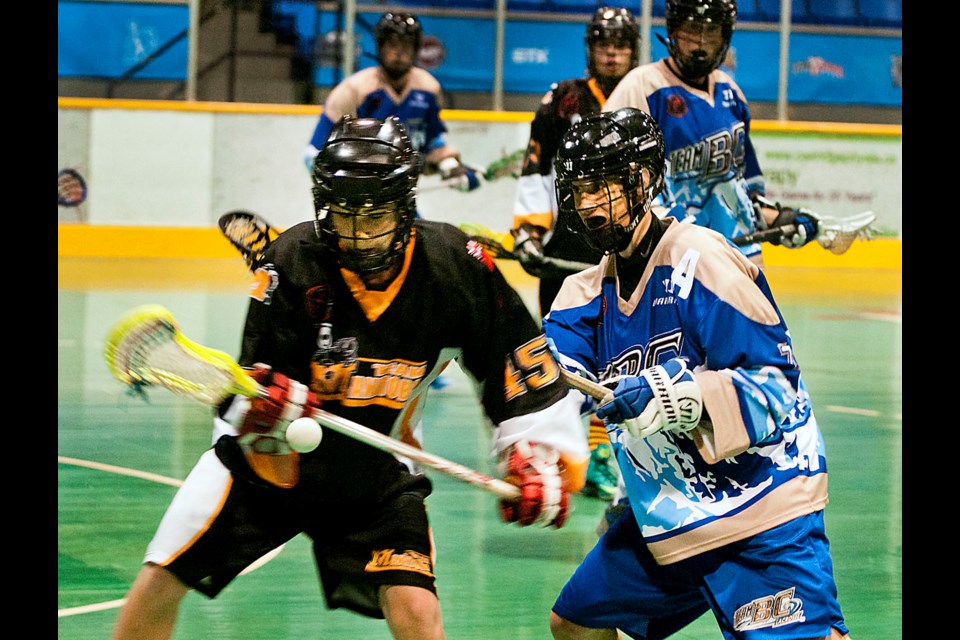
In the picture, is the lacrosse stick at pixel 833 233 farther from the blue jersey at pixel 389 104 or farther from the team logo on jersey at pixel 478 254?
the blue jersey at pixel 389 104

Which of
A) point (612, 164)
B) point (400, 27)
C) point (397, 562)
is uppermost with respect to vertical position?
point (400, 27)

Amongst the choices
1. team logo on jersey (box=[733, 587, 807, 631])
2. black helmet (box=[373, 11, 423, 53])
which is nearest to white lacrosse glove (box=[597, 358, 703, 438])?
team logo on jersey (box=[733, 587, 807, 631])

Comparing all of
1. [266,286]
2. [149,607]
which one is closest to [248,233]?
[266,286]

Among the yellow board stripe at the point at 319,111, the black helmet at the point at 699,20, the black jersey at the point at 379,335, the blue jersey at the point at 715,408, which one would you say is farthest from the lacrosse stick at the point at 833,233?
the yellow board stripe at the point at 319,111

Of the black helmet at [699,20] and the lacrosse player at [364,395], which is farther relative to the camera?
the black helmet at [699,20]

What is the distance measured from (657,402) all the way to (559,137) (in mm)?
3215

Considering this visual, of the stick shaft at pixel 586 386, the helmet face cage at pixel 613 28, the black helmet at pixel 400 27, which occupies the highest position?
the black helmet at pixel 400 27

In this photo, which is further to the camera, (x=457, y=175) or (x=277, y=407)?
(x=457, y=175)

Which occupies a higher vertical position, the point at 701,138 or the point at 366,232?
the point at 701,138

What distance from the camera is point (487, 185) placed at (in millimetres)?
13336

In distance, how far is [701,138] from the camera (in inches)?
209

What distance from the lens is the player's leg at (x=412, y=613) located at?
9.46 ft

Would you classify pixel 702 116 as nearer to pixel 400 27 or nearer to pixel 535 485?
pixel 535 485
